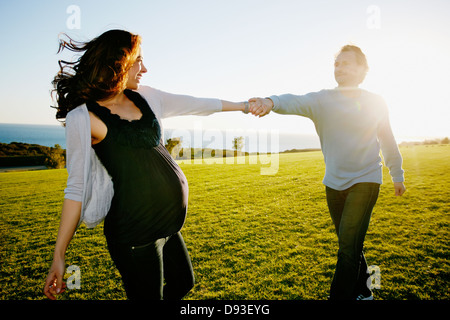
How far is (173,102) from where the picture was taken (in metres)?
2.50

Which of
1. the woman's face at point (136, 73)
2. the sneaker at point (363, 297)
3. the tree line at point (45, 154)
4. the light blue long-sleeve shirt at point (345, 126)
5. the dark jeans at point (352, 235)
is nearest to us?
the woman's face at point (136, 73)

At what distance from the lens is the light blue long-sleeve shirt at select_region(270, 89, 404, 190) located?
115 inches

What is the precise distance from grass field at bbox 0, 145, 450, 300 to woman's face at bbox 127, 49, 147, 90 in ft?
10.7

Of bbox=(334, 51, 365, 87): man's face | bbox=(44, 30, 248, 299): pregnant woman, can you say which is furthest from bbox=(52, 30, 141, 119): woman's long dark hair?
bbox=(334, 51, 365, 87): man's face

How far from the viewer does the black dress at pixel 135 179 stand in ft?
6.14

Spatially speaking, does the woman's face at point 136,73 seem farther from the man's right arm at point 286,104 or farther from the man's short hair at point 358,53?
the man's short hair at point 358,53

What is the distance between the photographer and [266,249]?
541cm

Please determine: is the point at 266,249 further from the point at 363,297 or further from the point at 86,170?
the point at 86,170

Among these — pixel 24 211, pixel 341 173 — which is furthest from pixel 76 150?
pixel 24 211

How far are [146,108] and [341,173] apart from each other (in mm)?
2331

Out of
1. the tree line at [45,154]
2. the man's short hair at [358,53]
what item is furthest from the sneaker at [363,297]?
the tree line at [45,154]

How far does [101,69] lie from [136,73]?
1.11 ft

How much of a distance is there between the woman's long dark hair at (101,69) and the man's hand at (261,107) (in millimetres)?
1503

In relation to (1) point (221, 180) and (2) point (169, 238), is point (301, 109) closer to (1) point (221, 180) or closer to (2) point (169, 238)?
(2) point (169, 238)
